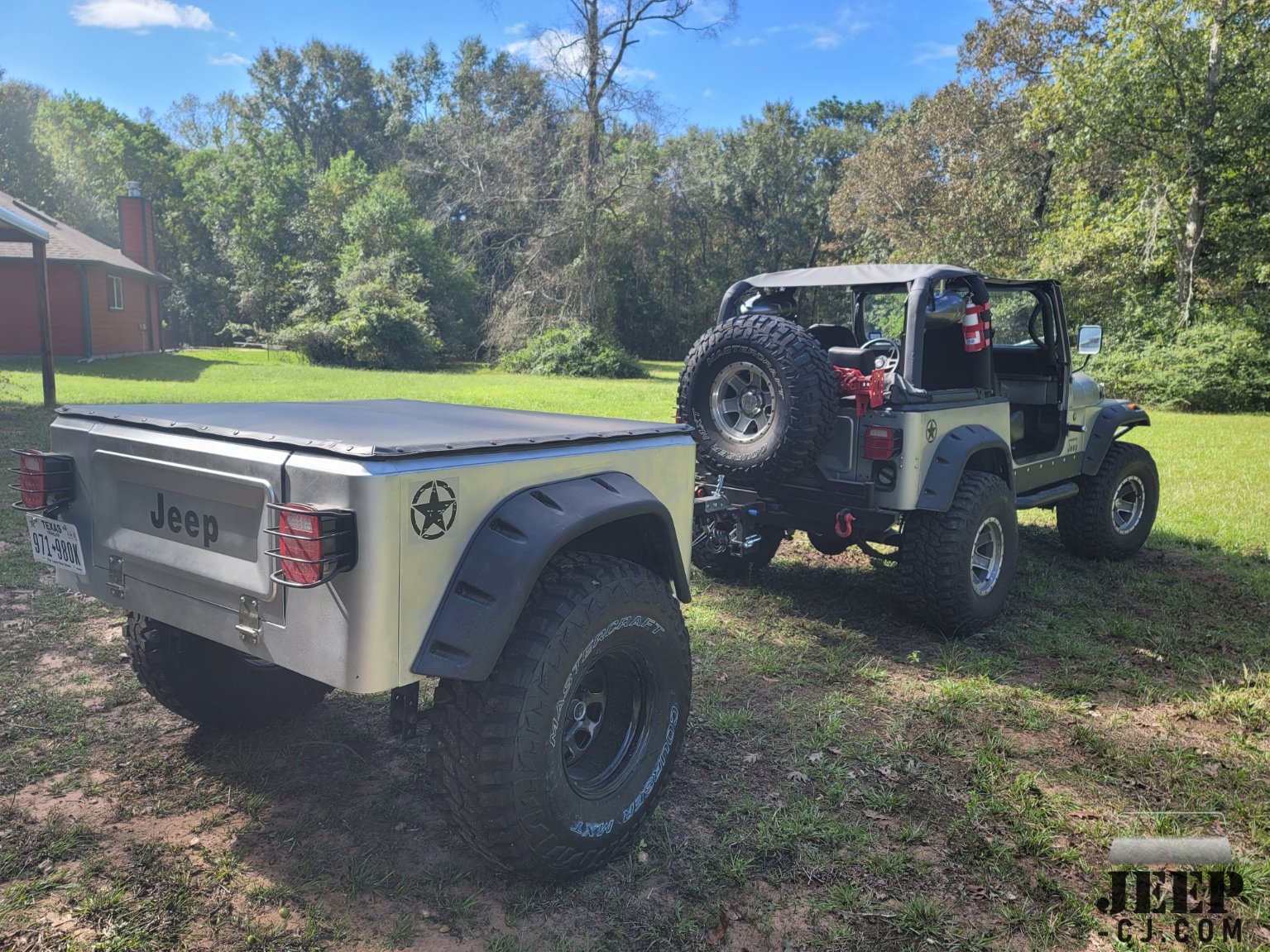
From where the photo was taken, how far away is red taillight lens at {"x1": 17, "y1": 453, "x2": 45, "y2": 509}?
2736 mm

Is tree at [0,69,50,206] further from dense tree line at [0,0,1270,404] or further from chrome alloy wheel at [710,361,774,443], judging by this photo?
chrome alloy wheel at [710,361,774,443]

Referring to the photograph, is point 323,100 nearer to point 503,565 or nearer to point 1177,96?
point 1177,96

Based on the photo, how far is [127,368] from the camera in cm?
2189

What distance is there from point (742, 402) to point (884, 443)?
830 millimetres

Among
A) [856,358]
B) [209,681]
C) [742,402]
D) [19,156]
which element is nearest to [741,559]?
[742,402]

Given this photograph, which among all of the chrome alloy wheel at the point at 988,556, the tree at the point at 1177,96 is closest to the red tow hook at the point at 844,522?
the chrome alloy wheel at the point at 988,556

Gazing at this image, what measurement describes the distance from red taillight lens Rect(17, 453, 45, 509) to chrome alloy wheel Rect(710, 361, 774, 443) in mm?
3283

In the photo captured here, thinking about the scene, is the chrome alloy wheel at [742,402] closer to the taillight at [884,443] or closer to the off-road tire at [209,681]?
the taillight at [884,443]

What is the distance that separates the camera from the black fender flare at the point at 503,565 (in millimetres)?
2186

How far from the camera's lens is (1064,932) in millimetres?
2451

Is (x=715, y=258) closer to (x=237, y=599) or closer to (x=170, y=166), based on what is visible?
(x=170, y=166)

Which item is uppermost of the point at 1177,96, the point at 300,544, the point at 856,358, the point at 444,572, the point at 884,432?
the point at 1177,96

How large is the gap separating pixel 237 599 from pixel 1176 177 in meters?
22.7

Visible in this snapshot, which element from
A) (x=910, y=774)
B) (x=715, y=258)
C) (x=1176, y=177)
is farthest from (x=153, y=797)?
(x=715, y=258)
